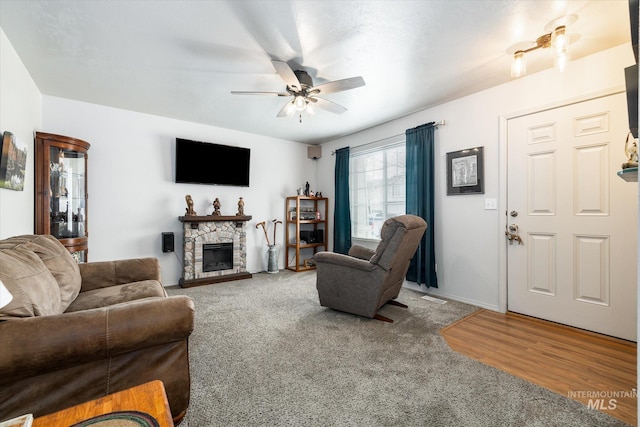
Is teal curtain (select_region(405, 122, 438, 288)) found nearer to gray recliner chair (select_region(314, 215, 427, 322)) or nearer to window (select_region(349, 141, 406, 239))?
window (select_region(349, 141, 406, 239))

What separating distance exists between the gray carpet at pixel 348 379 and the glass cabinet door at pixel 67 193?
184cm

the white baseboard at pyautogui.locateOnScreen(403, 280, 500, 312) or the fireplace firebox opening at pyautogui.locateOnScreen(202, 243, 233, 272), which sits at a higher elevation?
the fireplace firebox opening at pyautogui.locateOnScreen(202, 243, 233, 272)

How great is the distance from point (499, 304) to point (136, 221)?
4595 millimetres

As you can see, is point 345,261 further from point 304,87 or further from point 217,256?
point 217,256

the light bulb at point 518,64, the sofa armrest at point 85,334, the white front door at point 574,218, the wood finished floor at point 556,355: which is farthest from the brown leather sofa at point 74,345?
the white front door at point 574,218

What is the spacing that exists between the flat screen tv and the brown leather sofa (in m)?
2.71

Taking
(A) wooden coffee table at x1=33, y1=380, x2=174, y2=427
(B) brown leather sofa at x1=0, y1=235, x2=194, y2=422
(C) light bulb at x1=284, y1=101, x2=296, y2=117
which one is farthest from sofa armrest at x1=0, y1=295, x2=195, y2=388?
(C) light bulb at x1=284, y1=101, x2=296, y2=117

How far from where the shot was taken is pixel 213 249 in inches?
171

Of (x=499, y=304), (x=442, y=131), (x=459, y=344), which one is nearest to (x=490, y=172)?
(x=442, y=131)

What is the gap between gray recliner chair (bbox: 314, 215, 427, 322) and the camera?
2.56 metres

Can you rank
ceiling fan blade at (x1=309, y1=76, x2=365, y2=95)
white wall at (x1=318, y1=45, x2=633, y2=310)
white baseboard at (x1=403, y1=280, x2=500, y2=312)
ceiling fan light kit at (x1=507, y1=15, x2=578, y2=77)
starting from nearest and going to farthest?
ceiling fan light kit at (x1=507, y1=15, x2=578, y2=77) → ceiling fan blade at (x1=309, y1=76, x2=365, y2=95) → white wall at (x1=318, y1=45, x2=633, y2=310) → white baseboard at (x1=403, y1=280, x2=500, y2=312)

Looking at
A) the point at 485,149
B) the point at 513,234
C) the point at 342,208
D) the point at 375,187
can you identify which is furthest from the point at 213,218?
the point at 513,234

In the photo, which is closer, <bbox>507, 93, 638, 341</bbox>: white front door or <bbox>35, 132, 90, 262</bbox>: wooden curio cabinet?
<bbox>507, 93, 638, 341</bbox>: white front door

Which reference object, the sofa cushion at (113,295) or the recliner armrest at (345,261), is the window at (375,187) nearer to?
the recliner armrest at (345,261)
